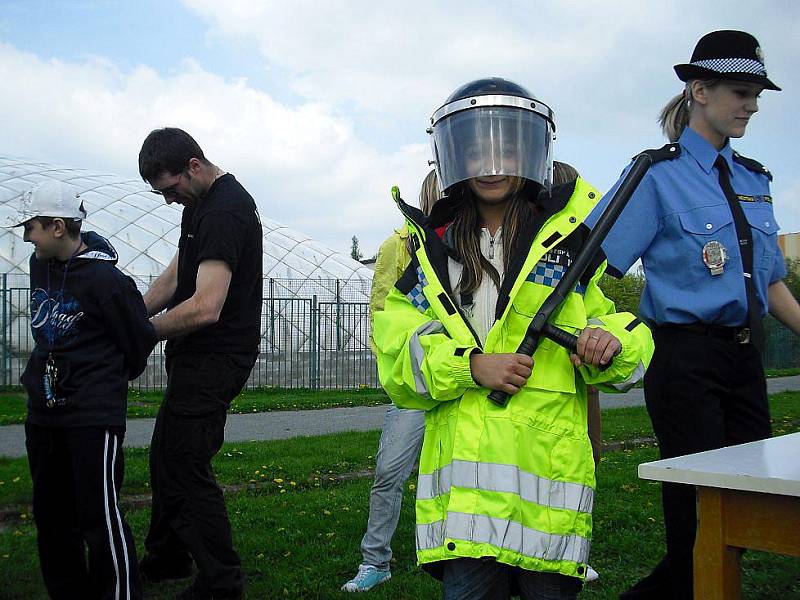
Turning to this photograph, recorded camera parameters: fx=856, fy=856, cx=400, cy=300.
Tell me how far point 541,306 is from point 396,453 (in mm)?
2128

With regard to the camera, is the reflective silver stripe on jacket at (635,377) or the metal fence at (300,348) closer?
the reflective silver stripe on jacket at (635,377)

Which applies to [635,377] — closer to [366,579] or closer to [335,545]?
[366,579]

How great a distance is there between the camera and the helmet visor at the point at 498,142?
8.23 ft

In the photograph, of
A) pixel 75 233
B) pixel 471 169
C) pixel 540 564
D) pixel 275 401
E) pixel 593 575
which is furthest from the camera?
pixel 275 401

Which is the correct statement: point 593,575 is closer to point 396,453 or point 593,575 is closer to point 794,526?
point 396,453

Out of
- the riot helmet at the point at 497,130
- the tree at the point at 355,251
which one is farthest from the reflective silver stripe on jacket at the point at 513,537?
the tree at the point at 355,251

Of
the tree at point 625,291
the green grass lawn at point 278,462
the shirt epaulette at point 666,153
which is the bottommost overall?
the green grass lawn at point 278,462

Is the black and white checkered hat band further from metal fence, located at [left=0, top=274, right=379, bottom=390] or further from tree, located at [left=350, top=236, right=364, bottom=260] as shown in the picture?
tree, located at [left=350, top=236, right=364, bottom=260]

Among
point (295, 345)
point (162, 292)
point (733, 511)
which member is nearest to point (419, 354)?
point (733, 511)

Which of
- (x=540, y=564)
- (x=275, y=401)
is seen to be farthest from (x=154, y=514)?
(x=275, y=401)

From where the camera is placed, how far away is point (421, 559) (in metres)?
2.33

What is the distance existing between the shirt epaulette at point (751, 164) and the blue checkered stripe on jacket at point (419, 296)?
1654mm

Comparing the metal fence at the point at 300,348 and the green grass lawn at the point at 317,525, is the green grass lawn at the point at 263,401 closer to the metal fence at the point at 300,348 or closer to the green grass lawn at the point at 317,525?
the metal fence at the point at 300,348

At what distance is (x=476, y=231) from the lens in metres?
2.64
